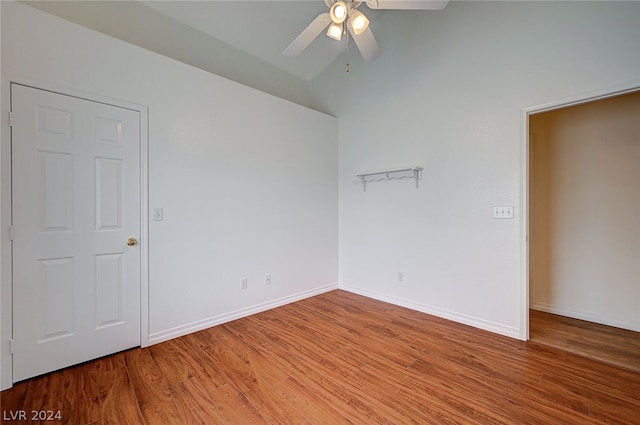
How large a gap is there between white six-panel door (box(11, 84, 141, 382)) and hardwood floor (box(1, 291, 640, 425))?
234 mm

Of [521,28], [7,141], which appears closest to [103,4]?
[7,141]

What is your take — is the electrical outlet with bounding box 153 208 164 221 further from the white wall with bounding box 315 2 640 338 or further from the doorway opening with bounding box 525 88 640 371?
the doorway opening with bounding box 525 88 640 371

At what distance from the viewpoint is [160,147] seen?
241 centimetres

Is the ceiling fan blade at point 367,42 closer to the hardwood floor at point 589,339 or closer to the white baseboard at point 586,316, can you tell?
the hardwood floor at point 589,339

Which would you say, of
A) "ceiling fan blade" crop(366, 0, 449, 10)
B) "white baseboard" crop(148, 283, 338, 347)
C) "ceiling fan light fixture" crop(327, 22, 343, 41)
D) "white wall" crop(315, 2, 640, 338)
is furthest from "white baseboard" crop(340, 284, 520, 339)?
"ceiling fan light fixture" crop(327, 22, 343, 41)

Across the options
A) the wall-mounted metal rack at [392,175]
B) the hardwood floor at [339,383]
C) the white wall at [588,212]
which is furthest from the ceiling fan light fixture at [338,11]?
the white wall at [588,212]

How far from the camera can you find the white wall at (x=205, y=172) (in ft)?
6.50

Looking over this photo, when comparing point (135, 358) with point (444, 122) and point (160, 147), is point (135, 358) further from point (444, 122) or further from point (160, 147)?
point (444, 122)

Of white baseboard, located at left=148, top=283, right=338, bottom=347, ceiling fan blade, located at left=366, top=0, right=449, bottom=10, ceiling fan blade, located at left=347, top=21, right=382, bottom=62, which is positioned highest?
ceiling fan blade, located at left=366, top=0, right=449, bottom=10

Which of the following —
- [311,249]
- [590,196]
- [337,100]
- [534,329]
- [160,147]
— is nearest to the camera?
[160,147]

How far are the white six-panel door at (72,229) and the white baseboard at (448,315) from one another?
2.61 metres

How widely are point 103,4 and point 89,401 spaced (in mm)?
3248

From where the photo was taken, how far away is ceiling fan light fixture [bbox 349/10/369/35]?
1939 mm

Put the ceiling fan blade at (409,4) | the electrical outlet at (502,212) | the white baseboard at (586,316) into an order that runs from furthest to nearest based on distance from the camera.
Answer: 1. the white baseboard at (586,316)
2. the electrical outlet at (502,212)
3. the ceiling fan blade at (409,4)
